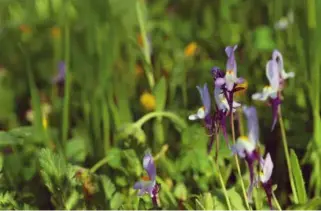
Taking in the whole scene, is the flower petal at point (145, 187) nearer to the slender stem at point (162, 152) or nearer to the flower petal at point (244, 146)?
the flower petal at point (244, 146)

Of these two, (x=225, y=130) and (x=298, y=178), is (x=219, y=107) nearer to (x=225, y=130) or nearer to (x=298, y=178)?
(x=225, y=130)

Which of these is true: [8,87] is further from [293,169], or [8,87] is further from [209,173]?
[293,169]

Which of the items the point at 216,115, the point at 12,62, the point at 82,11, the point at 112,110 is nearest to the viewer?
the point at 216,115

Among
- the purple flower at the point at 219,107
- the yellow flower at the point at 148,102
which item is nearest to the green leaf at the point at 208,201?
the purple flower at the point at 219,107

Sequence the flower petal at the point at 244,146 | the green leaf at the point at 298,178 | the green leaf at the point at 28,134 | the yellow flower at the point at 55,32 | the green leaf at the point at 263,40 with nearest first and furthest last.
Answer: the flower petal at the point at 244,146, the green leaf at the point at 298,178, the green leaf at the point at 28,134, the green leaf at the point at 263,40, the yellow flower at the point at 55,32

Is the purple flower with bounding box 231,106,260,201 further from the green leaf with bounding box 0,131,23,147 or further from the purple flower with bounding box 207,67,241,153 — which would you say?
the green leaf with bounding box 0,131,23,147

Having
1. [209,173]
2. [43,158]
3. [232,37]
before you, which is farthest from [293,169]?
[232,37]

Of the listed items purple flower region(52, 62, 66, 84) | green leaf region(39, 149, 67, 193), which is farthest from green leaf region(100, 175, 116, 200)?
purple flower region(52, 62, 66, 84)
